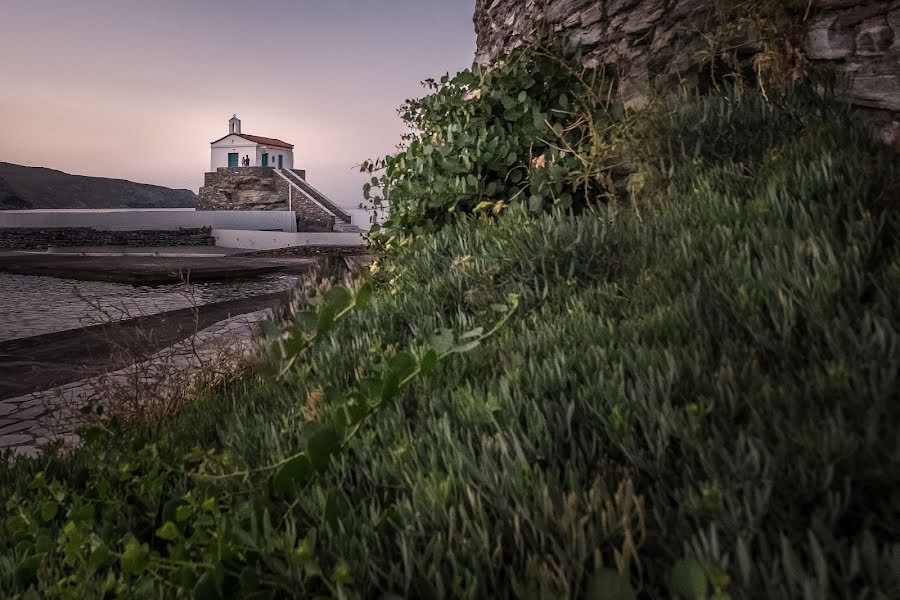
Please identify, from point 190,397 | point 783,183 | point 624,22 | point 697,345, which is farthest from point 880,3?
point 190,397

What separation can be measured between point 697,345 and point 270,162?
165ft

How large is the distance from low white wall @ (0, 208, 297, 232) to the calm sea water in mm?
11665

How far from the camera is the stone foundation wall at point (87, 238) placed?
1889cm

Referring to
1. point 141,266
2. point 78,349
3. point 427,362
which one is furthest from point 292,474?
point 141,266

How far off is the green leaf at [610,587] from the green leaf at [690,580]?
0.21 feet

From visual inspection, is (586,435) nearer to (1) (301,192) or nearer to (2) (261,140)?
(1) (301,192)

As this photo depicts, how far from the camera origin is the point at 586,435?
1395 mm

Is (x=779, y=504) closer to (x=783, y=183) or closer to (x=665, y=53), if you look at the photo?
(x=783, y=183)

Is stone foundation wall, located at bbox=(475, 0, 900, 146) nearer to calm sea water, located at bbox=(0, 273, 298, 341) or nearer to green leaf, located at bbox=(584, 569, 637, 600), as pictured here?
green leaf, located at bbox=(584, 569, 637, 600)

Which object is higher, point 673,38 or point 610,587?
point 673,38

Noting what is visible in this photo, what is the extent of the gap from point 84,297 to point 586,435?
245 inches

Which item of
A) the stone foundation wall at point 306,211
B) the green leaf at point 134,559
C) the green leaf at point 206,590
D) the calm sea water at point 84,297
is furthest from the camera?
the stone foundation wall at point 306,211

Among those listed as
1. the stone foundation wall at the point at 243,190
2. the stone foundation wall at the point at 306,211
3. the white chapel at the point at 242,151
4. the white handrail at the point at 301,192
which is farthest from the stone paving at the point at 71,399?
the white chapel at the point at 242,151

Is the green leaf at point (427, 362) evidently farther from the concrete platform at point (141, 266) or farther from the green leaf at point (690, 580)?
the concrete platform at point (141, 266)
